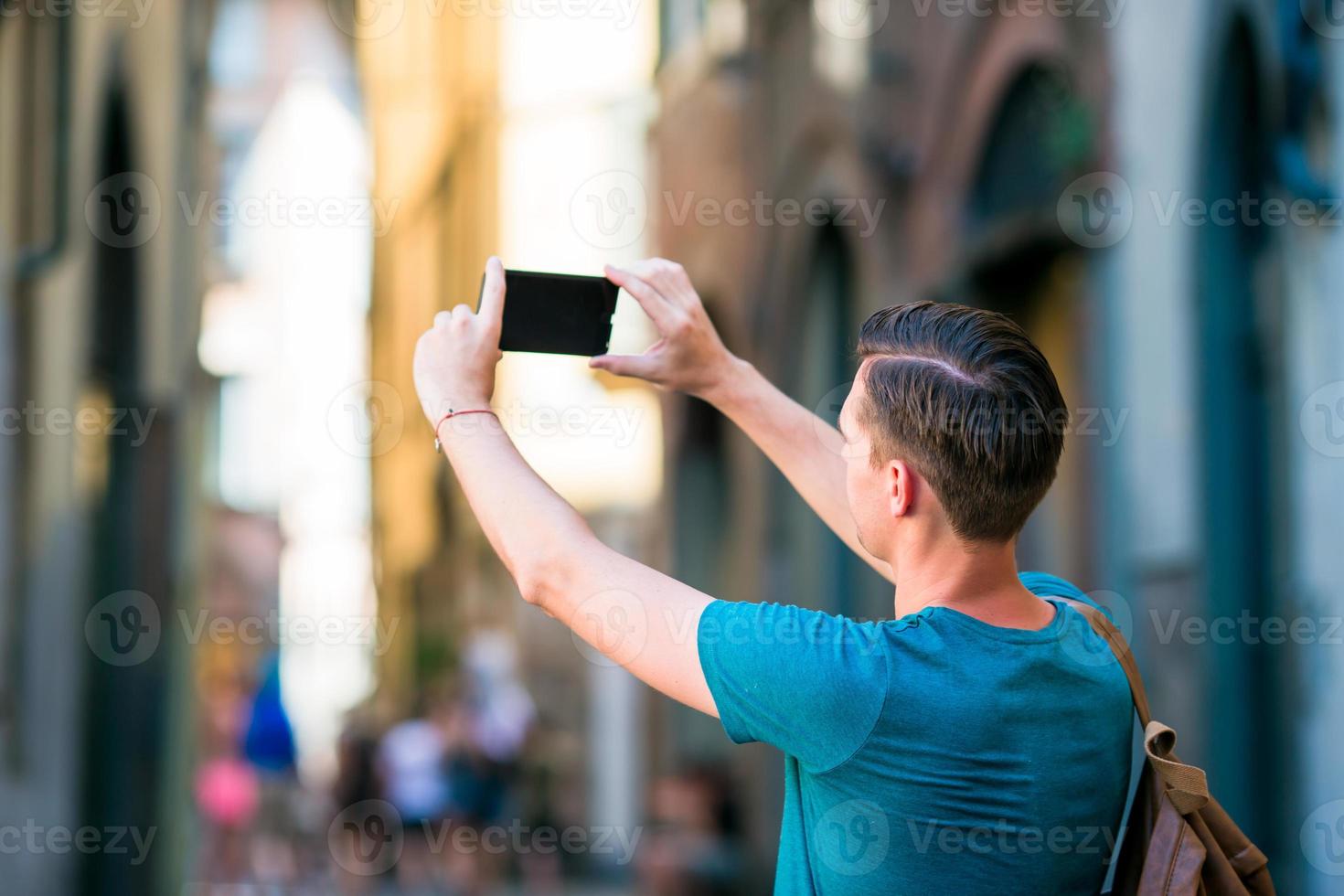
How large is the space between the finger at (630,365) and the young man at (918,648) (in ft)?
1.13

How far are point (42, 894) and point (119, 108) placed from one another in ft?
15.3

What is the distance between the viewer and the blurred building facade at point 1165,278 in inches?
216

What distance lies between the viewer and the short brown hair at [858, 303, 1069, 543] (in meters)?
1.90

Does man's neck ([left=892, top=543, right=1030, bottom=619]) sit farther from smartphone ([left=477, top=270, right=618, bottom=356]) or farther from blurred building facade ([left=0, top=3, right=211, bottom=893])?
blurred building facade ([left=0, top=3, right=211, bottom=893])

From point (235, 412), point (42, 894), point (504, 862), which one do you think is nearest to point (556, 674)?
point (504, 862)

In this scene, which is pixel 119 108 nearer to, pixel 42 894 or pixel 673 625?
pixel 42 894

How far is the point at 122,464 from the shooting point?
10.2m

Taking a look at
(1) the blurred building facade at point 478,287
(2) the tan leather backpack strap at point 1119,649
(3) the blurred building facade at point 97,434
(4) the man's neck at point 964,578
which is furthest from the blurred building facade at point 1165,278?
(3) the blurred building facade at point 97,434

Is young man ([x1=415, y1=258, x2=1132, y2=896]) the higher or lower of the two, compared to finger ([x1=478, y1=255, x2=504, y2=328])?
lower

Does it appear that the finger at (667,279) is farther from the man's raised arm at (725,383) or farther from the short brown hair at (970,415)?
the short brown hair at (970,415)

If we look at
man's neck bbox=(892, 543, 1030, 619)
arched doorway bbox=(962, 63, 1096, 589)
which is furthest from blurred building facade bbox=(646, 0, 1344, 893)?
man's neck bbox=(892, 543, 1030, 619)

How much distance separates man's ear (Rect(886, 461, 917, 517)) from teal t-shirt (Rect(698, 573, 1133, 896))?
0.13m

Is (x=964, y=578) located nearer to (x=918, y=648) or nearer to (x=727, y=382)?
(x=918, y=648)

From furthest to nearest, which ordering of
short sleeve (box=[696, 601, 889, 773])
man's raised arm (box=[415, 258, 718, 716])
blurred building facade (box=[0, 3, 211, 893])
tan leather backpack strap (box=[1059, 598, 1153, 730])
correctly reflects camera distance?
blurred building facade (box=[0, 3, 211, 893]) → tan leather backpack strap (box=[1059, 598, 1153, 730]) → man's raised arm (box=[415, 258, 718, 716]) → short sleeve (box=[696, 601, 889, 773])
